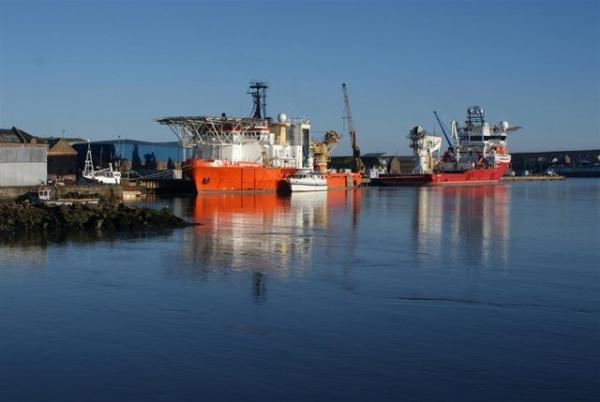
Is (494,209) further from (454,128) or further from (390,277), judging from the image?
(454,128)

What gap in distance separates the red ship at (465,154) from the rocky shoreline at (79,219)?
5826 centimetres

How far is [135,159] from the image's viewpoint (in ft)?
233

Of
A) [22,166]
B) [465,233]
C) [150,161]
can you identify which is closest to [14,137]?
[22,166]

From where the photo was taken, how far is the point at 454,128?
Answer: 89.1 meters

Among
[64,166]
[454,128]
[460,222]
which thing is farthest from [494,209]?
[454,128]

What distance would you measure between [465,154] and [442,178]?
761 centimetres

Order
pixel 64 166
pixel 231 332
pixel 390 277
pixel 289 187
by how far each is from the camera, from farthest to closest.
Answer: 1. pixel 64 166
2. pixel 289 187
3. pixel 390 277
4. pixel 231 332

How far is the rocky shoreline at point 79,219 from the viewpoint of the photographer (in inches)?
995

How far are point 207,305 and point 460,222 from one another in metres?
18.9

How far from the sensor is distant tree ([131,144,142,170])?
70250 millimetres

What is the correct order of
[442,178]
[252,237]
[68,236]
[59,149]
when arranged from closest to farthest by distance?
[68,236] < [252,237] < [59,149] < [442,178]

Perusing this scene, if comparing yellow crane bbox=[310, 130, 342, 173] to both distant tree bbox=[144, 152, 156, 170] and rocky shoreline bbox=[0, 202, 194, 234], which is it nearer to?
distant tree bbox=[144, 152, 156, 170]

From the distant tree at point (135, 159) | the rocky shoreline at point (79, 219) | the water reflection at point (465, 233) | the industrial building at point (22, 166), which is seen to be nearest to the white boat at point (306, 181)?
the distant tree at point (135, 159)

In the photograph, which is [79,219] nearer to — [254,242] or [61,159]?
[254,242]
